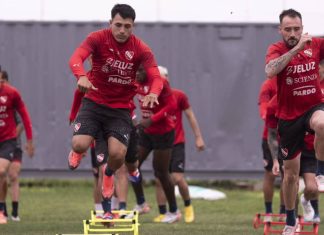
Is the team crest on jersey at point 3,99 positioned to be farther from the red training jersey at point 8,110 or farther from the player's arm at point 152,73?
the player's arm at point 152,73

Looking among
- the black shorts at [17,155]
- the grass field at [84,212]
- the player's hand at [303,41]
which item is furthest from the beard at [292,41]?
the black shorts at [17,155]

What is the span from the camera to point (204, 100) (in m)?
22.5

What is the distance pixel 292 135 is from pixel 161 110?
3568mm

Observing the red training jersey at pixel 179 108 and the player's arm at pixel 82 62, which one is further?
the red training jersey at pixel 179 108

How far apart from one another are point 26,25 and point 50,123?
2201 millimetres

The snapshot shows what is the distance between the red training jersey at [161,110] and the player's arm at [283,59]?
3711 mm

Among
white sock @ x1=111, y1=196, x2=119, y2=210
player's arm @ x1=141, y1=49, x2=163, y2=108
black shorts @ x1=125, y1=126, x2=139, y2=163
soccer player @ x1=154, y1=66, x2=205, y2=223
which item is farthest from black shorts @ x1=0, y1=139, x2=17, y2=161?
player's arm @ x1=141, y1=49, x2=163, y2=108

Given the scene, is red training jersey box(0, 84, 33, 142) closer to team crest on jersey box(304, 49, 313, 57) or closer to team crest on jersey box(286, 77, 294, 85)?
team crest on jersey box(286, 77, 294, 85)

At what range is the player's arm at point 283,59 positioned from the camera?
10.7 meters

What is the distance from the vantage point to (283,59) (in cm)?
1091

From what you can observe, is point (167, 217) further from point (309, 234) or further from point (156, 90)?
point (156, 90)

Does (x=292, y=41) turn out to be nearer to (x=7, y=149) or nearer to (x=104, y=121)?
(x=104, y=121)

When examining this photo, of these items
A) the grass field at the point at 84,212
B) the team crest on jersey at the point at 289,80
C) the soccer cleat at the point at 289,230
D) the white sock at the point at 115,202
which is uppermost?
the team crest on jersey at the point at 289,80

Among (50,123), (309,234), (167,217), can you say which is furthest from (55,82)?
(309,234)
